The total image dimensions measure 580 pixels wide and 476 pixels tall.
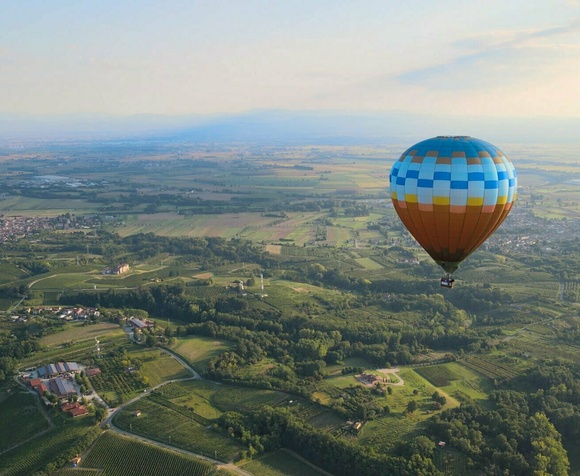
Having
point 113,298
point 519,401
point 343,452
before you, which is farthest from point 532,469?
point 113,298

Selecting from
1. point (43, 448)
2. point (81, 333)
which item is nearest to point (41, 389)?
point (43, 448)

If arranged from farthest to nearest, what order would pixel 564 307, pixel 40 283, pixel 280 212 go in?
pixel 280 212 → pixel 40 283 → pixel 564 307

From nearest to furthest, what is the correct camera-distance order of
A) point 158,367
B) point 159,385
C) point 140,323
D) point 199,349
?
point 159,385 → point 158,367 → point 199,349 → point 140,323

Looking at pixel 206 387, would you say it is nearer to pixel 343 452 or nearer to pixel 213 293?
pixel 343 452

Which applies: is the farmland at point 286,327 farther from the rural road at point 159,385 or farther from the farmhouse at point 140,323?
the farmhouse at point 140,323

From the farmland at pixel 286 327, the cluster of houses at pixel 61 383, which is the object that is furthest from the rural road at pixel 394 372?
the cluster of houses at pixel 61 383

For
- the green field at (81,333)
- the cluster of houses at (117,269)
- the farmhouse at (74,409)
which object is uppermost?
the cluster of houses at (117,269)

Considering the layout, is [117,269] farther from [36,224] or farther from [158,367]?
[36,224]

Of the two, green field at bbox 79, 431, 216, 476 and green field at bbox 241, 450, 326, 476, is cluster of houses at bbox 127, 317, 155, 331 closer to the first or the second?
green field at bbox 79, 431, 216, 476
